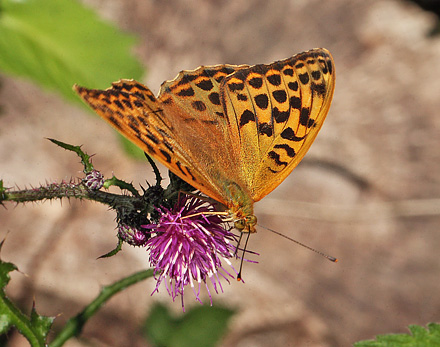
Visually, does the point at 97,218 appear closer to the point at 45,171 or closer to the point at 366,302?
the point at 45,171

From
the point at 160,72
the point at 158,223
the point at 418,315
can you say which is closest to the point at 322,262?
the point at 418,315

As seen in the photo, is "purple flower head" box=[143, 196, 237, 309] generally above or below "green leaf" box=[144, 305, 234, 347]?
below

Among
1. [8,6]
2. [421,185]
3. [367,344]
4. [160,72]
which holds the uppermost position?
[421,185]

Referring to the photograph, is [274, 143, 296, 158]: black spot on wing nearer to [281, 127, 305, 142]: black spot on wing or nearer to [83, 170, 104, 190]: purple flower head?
[281, 127, 305, 142]: black spot on wing

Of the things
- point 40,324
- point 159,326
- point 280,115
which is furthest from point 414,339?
point 159,326

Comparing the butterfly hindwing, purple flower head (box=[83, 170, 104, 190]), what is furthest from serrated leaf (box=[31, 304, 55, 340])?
the butterfly hindwing

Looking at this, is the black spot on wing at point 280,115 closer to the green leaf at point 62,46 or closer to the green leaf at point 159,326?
the green leaf at point 62,46

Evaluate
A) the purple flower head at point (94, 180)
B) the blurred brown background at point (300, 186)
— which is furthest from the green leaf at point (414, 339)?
the blurred brown background at point (300, 186)
